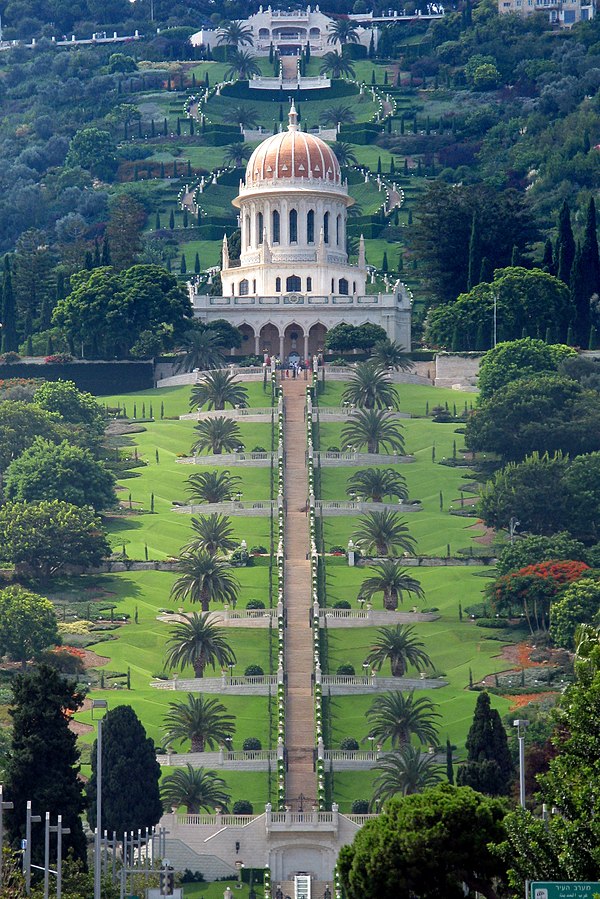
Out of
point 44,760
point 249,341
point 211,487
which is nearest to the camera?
point 44,760

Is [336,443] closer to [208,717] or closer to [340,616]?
[340,616]

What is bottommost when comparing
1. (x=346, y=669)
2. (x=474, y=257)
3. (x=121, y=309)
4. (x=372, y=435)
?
(x=346, y=669)

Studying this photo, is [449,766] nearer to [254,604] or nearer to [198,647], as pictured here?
[198,647]

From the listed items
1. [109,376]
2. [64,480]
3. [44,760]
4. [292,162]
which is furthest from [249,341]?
[44,760]

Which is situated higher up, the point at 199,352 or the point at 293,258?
the point at 293,258

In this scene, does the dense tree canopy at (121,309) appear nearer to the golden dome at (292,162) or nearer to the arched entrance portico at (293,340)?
the arched entrance portico at (293,340)

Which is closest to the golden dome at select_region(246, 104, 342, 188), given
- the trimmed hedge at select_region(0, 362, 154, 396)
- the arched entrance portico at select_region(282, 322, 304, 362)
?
the arched entrance portico at select_region(282, 322, 304, 362)

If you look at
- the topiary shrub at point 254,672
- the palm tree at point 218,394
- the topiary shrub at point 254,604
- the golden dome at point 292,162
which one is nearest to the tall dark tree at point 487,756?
the topiary shrub at point 254,672
